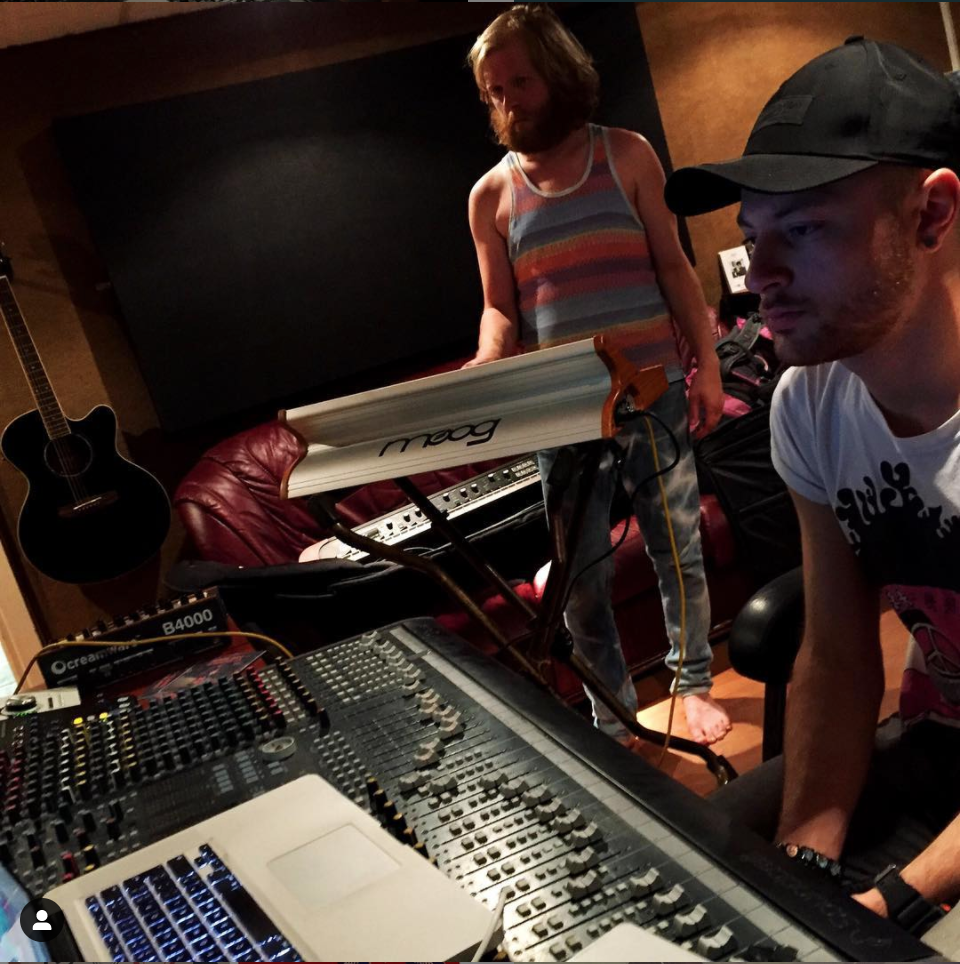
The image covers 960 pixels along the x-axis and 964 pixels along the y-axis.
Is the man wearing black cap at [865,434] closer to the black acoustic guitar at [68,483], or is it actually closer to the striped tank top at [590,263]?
the striped tank top at [590,263]

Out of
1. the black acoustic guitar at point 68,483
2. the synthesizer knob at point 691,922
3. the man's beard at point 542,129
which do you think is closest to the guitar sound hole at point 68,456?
the black acoustic guitar at point 68,483

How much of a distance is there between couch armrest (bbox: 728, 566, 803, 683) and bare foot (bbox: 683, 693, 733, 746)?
1.21 m

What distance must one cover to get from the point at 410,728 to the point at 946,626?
69 cm

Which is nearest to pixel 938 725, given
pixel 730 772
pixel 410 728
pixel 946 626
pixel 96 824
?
pixel 946 626

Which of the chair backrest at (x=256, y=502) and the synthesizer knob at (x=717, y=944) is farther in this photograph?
the chair backrest at (x=256, y=502)

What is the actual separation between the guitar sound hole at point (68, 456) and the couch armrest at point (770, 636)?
264 cm

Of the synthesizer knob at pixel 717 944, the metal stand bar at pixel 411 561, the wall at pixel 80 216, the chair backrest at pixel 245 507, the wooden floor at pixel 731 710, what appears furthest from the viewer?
the wall at pixel 80 216

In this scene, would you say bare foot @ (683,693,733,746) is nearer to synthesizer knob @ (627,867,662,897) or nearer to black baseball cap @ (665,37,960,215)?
black baseball cap @ (665,37,960,215)

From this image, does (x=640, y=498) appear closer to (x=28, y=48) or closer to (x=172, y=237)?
(x=172, y=237)

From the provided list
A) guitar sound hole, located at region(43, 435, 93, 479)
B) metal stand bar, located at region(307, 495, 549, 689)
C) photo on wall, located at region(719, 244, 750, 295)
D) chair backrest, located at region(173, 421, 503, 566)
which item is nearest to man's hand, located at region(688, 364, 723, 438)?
metal stand bar, located at region(307, 495, 549, 689)

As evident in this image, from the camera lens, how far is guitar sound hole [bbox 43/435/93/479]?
3324 mm

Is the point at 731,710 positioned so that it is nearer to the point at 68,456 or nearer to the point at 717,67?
the point at 68,456

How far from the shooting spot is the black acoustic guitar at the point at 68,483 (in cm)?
331

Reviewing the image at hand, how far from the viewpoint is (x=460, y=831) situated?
2.77 feet
